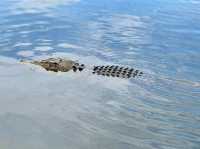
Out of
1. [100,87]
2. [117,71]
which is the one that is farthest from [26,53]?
[100,87]

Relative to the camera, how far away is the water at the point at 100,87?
19.8 m

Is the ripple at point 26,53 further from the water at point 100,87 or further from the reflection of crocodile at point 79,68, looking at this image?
the reflection of crocodile at point 79,68

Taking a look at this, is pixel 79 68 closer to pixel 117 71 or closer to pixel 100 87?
pixel 117 71

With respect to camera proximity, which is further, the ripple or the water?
the ripple

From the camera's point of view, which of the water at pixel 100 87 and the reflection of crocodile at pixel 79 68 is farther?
the reflection of crocodile at pixel 79 68

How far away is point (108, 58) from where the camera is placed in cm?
3262

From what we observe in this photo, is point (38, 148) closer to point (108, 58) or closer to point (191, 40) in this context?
point (108, 58)

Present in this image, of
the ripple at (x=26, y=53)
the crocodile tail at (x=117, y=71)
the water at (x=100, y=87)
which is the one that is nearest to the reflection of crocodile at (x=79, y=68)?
the crocodile tail at (x=117, y=71)

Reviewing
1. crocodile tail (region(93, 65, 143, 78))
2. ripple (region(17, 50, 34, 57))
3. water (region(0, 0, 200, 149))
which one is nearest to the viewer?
water (region(0, 0, 200, 149))

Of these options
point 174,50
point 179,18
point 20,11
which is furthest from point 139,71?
point 20,11

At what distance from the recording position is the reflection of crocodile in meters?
28.2

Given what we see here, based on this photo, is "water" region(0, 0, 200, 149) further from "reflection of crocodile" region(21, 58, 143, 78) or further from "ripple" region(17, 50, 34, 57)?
"reflection of crocodile" region(21, 58, 143, 78)

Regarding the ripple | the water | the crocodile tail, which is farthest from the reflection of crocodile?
the ripple

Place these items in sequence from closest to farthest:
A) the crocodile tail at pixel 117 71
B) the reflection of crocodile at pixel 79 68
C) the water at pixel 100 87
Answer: the water at pixel 100 87 → the crocodile tail at pixel 117 71 → the reflection of crocodile at pixel 79 68
